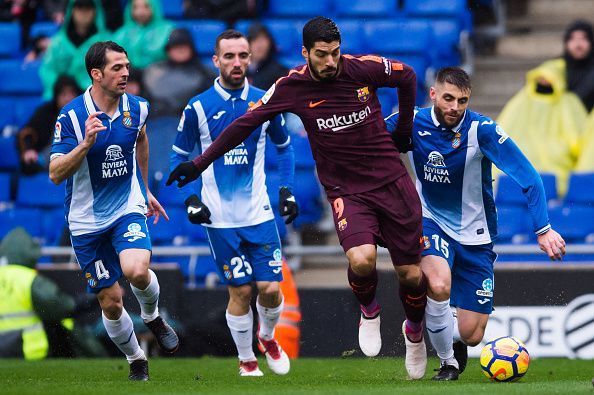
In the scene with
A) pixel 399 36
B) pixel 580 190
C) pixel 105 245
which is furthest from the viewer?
pixel 399 36

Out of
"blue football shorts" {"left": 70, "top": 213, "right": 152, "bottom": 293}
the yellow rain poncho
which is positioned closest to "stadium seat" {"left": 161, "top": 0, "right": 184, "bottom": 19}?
the yellow rain poncho

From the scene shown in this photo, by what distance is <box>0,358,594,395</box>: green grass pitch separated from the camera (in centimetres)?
872

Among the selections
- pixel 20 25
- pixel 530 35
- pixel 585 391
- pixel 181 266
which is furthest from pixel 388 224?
pixel 20 25

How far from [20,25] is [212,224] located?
805 centimetres

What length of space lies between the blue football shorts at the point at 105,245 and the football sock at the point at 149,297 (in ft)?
0.78

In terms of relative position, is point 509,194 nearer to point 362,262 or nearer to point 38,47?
point 362,262

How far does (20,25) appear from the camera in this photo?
17625mm

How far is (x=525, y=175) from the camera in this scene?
9.18 meters

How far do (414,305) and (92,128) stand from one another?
278 cm

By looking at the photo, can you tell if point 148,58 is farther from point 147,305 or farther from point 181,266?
point 147,305

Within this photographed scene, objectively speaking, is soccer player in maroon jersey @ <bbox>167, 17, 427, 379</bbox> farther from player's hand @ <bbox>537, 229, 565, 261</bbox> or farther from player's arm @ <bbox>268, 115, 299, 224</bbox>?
player's arm @ <bbox>268, 115, 299, 224</bbox>

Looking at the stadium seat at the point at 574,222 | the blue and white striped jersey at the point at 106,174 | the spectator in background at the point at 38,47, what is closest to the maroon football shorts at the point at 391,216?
the blue and white striped jersey at the point at 106,174

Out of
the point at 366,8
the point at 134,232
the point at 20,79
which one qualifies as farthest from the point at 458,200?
the point at 20,79

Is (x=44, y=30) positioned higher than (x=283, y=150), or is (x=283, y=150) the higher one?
(x=44, y=30)
